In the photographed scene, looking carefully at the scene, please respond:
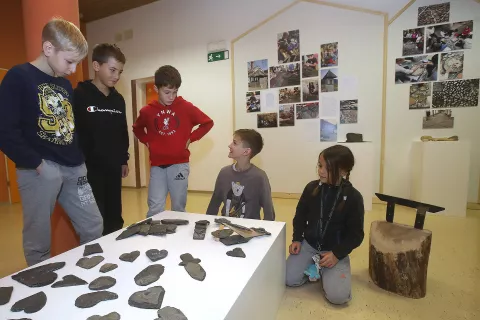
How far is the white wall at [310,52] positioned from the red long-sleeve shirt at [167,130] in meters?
1.97

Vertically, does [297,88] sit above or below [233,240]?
above

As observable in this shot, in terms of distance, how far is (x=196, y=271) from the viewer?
2.81 feet

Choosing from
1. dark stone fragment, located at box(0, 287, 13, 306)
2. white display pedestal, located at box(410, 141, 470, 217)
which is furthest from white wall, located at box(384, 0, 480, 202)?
dark stone fragment, located at box(0, 287, 13, 306)

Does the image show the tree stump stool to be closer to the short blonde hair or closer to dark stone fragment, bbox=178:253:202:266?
dark stone fragment, bbox=178:253:202:266

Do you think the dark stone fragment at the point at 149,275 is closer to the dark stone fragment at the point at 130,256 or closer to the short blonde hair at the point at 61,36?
the dark stone fragment at the point at 130,256

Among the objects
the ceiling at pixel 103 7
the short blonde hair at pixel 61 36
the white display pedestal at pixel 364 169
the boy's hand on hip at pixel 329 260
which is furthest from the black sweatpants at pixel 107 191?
the ceiling at pixel 103 7

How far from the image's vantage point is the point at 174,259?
958 mm

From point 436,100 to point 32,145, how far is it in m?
3.54

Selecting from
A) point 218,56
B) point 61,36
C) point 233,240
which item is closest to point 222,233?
point 233,240

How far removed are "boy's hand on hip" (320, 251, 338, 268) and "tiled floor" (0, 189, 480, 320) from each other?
0.56 feet

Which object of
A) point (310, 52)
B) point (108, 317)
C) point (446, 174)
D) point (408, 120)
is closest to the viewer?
point (108, 317)

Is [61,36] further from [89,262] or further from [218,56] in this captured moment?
[218,56]

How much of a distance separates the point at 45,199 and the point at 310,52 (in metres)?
3.21

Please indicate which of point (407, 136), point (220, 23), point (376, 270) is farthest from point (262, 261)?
point (220, 23)
